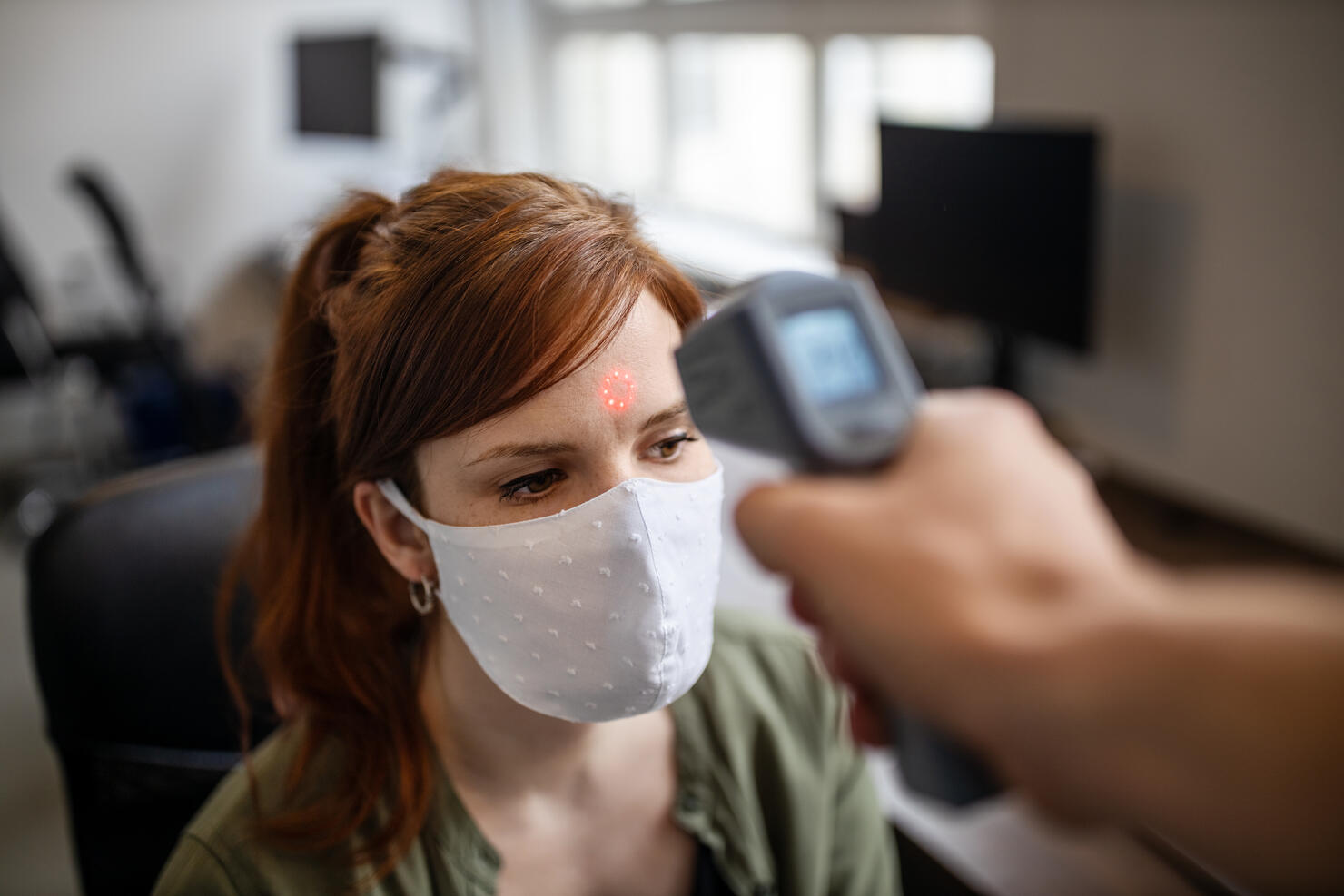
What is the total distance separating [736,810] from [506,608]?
1.26ft

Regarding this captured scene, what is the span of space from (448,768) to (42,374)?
3.37 metres

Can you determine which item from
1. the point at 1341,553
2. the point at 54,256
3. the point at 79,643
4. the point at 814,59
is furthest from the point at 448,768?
the point at 54,256

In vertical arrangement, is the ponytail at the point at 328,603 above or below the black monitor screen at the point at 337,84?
below

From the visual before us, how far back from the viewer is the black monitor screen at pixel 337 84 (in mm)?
4102

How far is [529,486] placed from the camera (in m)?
0.88

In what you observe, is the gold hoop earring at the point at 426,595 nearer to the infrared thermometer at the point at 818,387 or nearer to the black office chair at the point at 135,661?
the black office chair at the point at 135,661

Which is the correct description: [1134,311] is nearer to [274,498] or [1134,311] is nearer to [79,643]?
[274,498]

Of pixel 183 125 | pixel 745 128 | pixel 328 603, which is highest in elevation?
pixel 183 125

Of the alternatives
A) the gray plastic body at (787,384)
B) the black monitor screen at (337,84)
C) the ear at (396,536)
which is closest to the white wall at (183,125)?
the black monitor screen at (337,84)

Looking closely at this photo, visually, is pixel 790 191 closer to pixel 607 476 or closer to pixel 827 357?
pixel 607 476

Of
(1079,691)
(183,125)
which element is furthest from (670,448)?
(183,125)

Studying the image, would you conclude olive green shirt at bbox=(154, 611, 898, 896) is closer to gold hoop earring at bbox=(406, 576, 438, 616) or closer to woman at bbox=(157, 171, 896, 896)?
woman at bbox=(157, 171, 896, 896)

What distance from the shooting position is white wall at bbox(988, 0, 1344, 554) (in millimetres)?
1587

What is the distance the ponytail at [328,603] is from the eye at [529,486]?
0.23 meters
